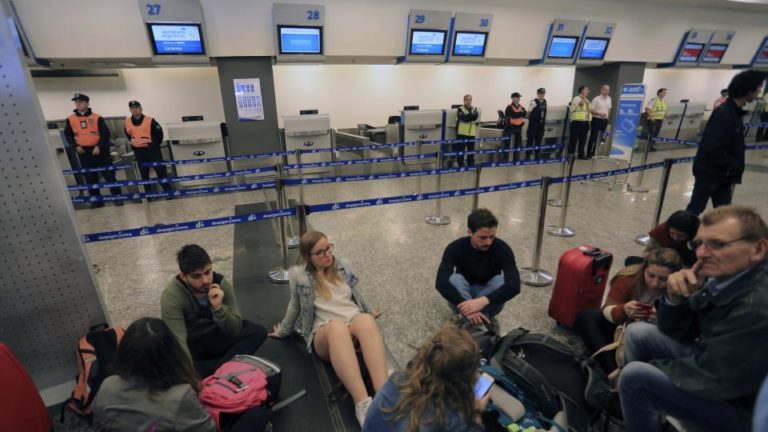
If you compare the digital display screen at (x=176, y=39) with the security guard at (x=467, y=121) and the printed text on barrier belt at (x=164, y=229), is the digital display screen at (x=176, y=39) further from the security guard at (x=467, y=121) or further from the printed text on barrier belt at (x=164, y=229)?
the security guard at (x=467, y=121)

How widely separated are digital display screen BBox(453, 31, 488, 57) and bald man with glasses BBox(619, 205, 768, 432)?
7402 mm

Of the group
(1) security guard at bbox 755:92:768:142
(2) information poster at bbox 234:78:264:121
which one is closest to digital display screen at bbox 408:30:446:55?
(2) information poster at bbox 234:78:264:121

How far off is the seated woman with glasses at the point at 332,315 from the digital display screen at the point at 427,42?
651 centimetres

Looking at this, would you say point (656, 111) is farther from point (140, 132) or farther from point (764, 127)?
point (140, 132)

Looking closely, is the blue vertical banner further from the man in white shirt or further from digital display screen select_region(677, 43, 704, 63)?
digital display screen select_region(677, 43, 704, 63)

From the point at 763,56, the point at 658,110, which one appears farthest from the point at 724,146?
the point at 763,56

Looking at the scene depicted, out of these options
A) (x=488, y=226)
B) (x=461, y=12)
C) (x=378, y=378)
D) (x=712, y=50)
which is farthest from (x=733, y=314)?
(x=712, y=50)

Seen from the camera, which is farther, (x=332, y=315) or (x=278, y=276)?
(x=278, y=276)

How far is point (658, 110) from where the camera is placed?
32.2ft

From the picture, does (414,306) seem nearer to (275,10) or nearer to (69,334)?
(69,334)

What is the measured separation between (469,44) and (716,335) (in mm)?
7839

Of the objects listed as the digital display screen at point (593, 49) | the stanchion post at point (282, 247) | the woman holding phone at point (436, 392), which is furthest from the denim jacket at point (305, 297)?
the digital display screen at point (593, 49)

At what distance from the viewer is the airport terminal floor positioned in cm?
317

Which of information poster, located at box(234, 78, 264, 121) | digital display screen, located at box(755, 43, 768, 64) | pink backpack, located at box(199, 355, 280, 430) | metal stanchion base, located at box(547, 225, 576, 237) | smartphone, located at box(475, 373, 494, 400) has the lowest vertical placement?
metal stanchion base, located at box(547, 225, 576, 237)
